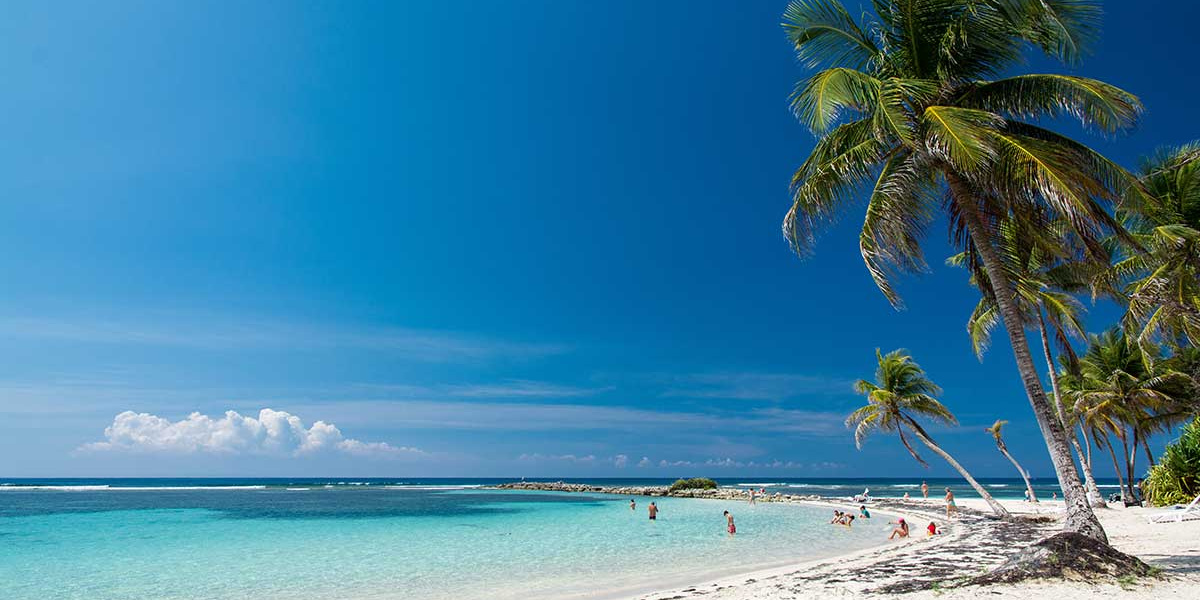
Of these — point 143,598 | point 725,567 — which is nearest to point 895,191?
point 725,567

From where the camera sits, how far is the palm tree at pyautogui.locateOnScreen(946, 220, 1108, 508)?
33.7 feet

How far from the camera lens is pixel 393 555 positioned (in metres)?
17.1

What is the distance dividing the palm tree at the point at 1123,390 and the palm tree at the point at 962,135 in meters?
17.7

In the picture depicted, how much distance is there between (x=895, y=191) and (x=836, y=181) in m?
0.99

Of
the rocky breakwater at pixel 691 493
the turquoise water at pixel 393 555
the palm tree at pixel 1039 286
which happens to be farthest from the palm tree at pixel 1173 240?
the rocky breakwater at pixel 691 493

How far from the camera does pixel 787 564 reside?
47.4ft

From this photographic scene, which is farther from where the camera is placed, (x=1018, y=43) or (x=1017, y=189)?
(x=1018, y=43)

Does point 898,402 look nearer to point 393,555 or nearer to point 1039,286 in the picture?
point 1039,286

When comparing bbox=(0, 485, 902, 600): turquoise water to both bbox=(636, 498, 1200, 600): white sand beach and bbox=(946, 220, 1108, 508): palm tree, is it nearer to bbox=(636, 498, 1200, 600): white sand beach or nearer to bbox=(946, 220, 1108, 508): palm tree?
bbox=(636, 498, 1200, 600): white sand beach

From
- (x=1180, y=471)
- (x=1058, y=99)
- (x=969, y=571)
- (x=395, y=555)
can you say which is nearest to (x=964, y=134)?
(x=1058, y=99)

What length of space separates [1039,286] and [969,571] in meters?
10.5

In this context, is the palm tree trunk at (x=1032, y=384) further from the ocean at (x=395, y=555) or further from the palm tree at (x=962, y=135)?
the ocean at (x=395, y=555)

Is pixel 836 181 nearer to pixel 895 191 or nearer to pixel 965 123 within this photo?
pixel 895 191

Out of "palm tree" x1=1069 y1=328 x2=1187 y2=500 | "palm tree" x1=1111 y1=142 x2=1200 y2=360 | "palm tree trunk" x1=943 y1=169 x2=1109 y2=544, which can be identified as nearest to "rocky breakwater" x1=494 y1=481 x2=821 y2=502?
"palm tree" x1=1069 y1=328 x2=1187 y2=500
